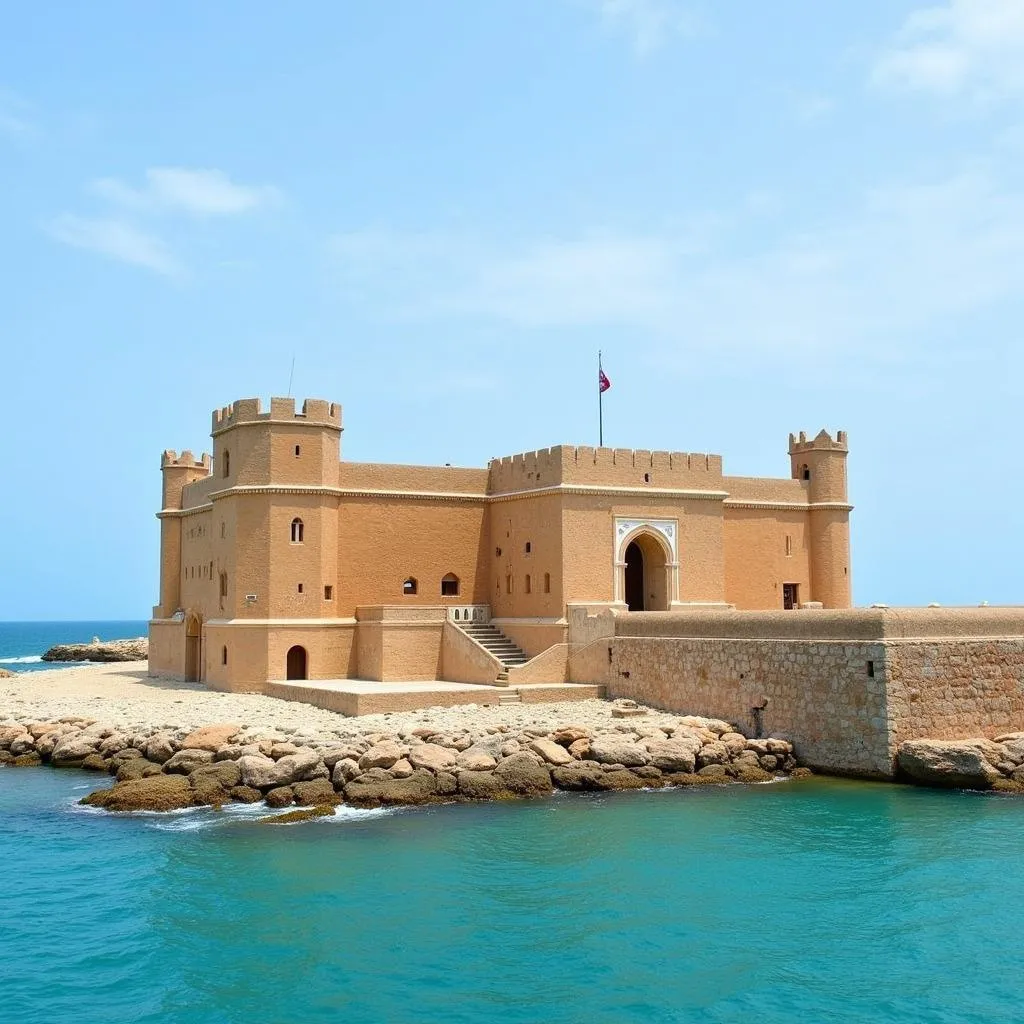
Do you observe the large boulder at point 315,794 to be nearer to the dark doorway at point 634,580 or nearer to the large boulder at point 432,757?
the large boulder at point 432,757

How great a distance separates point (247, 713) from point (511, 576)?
8.72 metres

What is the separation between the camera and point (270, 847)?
54.9 feet

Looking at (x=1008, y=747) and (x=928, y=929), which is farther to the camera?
(x=1008, y=747)

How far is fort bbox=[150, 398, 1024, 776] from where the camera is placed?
2511cm

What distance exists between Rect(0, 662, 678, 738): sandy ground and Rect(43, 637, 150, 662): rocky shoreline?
27.5 m

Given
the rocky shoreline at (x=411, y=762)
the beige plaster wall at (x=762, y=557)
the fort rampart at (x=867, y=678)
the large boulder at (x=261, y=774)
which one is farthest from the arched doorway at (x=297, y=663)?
the beige plaster wall at (x=762, y=557)

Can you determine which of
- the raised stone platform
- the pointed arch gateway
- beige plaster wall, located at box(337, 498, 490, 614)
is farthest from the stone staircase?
the pointed arch gateway

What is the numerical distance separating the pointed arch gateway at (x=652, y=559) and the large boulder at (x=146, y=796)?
506 inches

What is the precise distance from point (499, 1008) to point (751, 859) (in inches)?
235

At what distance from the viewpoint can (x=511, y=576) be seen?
1227 inches

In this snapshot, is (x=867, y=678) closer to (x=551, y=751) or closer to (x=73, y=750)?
(x=551, y=751)

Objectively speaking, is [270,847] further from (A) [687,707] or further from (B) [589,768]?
(A) [687,707]

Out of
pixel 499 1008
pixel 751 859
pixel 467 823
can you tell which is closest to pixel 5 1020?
pixel 499 1008

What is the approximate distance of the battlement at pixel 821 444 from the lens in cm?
3484
